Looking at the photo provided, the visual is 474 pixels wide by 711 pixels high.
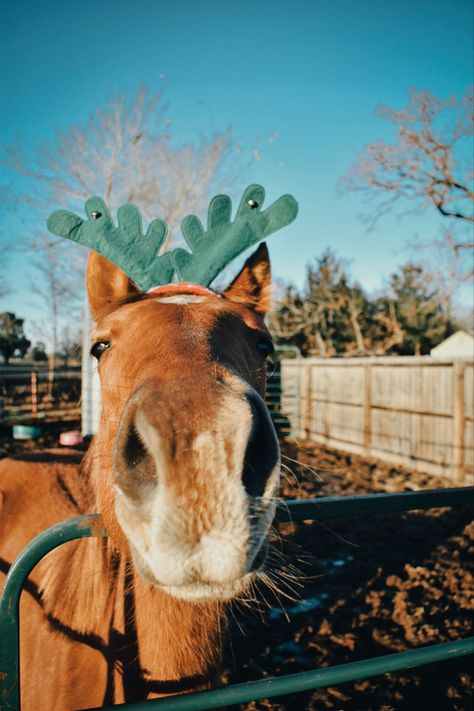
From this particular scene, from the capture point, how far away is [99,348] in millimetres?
1935

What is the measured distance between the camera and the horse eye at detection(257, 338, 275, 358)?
197cm

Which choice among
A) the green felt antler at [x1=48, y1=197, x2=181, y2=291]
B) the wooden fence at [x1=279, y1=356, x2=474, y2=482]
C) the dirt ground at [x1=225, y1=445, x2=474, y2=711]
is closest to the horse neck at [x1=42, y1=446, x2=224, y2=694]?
the dirt ground at [x1=225, y1=445, x2=474, y2=711]

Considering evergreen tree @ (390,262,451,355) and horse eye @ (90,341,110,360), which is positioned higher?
evergreen tree @ (390,262,451,355)

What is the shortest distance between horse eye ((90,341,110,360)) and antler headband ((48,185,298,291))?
1.35 ft

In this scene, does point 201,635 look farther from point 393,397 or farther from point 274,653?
point 393,397

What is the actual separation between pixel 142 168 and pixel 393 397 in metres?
11.4

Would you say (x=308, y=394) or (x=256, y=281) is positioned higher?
(x=256, y=281)

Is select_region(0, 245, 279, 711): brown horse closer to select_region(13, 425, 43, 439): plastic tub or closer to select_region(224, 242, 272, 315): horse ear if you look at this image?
select_region(224, 242, 272, 315): horse ear

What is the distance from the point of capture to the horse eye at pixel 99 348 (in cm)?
189

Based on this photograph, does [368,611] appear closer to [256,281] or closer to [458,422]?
[256,281]

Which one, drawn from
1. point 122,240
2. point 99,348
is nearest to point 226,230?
point 122,240

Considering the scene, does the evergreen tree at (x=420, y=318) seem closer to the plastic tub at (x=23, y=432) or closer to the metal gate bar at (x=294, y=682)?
the plastic tub at (x=23, y=432)

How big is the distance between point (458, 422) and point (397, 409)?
2.12 meters

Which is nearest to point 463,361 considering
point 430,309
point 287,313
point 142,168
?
point 142,168
